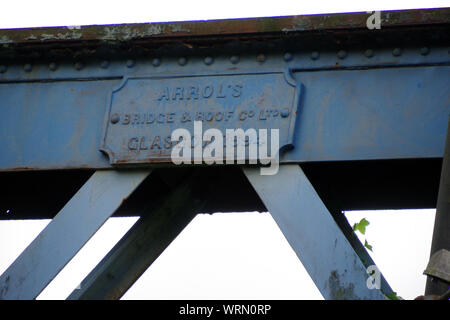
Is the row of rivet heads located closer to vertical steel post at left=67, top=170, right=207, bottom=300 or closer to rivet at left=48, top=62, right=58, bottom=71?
rivet at left=48, top=62, right=58, bottom=71

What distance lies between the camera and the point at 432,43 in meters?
5.25

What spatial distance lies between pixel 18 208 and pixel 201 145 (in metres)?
2.26

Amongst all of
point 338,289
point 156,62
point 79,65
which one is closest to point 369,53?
point 156,62

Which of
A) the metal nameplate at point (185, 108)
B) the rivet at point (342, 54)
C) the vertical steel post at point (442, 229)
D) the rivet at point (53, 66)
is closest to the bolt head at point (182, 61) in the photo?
the metal nameplate at point (185, 108)

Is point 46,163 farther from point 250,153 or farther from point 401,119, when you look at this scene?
point 401,119

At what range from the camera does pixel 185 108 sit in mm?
5453

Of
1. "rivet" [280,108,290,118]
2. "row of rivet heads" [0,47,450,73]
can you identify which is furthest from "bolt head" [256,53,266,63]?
"rivet" [280,108,290,118]

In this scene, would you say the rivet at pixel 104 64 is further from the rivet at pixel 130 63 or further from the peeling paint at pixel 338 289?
the peeling paint at pixel 338 289

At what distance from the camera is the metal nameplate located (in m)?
5.31

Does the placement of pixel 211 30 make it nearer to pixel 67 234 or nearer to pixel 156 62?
pixel 156 62

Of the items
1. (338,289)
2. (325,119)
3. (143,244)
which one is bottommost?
(338,289)

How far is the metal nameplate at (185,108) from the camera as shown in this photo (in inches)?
209

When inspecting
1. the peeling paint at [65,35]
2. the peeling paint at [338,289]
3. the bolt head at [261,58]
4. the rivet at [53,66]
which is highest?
the peeling paint at [65,35]

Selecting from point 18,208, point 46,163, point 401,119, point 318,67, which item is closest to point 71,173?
point 46,163
